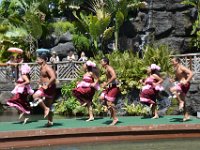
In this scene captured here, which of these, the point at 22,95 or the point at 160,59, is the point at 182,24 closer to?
the point at 160,59

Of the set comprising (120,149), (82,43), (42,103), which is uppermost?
(82,43)

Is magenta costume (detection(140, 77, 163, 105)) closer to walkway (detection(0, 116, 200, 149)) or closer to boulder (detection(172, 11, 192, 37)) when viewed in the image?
walkway (detection(0, 116, 200, 149))

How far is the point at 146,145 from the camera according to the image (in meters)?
8.95

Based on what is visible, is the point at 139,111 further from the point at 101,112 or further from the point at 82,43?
the point at 82,43

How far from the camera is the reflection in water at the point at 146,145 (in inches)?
341

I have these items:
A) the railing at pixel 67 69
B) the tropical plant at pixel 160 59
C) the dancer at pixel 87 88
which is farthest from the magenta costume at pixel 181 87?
the railing at pixel 67 69

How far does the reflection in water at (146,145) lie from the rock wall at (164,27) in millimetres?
15063

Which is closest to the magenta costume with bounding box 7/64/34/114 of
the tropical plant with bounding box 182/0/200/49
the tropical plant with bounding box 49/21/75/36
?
the tropical plant with bounding box 182/0/200/49

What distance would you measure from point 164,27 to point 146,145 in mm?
16191

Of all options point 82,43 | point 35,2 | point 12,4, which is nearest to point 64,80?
point 82,43

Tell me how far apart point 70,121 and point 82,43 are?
13.9 meters

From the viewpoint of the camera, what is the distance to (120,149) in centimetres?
859

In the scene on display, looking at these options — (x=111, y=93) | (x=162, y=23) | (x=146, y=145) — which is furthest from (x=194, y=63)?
(x=162, y=23)

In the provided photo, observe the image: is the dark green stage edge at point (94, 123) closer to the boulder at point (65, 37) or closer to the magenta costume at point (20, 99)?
the magenta costume at point (20, 99)
